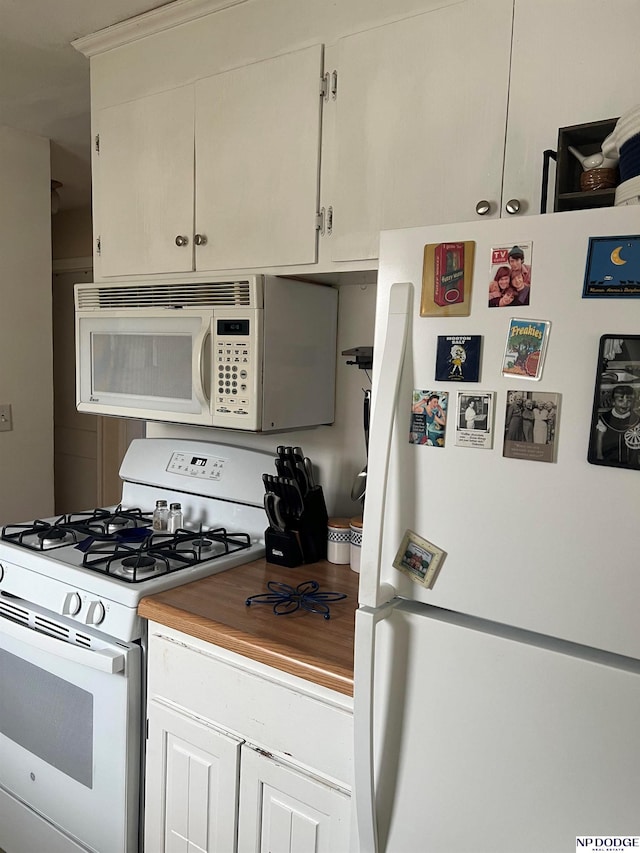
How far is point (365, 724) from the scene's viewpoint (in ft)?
3.56

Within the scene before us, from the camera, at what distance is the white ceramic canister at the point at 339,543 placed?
1.85 meters

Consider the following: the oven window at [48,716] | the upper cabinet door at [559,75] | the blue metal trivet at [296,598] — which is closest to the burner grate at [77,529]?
the oven window at [48,716]

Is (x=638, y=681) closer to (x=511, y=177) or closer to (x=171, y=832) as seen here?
(x=511, y=177)

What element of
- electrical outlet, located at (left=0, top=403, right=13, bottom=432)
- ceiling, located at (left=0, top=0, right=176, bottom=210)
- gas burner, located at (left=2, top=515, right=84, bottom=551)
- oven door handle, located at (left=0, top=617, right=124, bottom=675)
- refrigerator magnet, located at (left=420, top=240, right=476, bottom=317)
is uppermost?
ceiling, located at (left=0, top=0, right=176, bottom=210)

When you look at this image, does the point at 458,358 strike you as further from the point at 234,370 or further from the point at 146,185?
the point at 146,185

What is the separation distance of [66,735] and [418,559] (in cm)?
120

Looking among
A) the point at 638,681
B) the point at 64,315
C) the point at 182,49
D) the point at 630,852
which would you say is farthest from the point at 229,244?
the point at 64,315

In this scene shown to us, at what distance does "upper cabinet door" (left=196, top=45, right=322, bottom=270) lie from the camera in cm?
167

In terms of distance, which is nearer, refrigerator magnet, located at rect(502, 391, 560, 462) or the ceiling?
refrigerator magnet, located at rect(502, 391, 560, 462)

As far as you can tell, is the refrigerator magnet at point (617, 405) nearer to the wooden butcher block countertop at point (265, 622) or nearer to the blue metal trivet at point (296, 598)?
the wooden butcher block countertop at point (265, 622)

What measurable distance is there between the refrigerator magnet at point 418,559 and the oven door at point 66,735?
822 mm

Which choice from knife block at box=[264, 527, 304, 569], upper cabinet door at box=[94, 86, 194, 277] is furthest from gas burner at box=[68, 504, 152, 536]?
upper cabinet door at box=[94, 86, 194, 277]

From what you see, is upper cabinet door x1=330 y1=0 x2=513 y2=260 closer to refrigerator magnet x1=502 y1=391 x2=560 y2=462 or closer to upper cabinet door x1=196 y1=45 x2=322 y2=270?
upper cabinet door x1=196 y1=45 x2=322 y2=270

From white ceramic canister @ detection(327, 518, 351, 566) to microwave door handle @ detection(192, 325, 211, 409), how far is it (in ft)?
1.69
